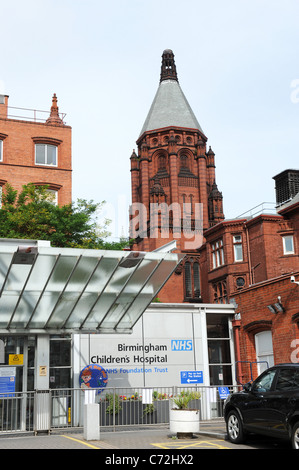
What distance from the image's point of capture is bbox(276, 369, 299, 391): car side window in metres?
11.3

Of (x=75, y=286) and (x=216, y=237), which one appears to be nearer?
(x=75, y=286)

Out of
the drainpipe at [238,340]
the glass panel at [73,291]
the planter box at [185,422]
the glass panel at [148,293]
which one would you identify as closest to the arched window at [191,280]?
the drainpipe at [238,340]

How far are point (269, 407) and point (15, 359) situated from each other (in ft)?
33.2

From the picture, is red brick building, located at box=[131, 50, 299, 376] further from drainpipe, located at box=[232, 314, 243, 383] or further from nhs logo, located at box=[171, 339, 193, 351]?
nhs logo, located at box=[171, 339, 193, 351]

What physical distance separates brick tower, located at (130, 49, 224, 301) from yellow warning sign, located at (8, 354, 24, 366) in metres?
47.1

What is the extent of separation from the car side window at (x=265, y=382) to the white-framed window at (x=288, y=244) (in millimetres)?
29626

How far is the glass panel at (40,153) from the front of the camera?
3912cm

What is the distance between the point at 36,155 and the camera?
3916 centimetres

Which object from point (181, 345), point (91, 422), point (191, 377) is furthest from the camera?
point (181, 345)

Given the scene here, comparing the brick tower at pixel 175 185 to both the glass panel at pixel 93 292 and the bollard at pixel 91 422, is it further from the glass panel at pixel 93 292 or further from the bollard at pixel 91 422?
the bollard at pixel 91 422

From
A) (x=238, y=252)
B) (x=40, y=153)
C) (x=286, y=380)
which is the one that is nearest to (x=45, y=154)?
(x=40, y=153)

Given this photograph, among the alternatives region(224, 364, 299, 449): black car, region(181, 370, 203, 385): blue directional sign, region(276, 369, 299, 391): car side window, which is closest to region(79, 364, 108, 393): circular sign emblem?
region(181, 370, 203, 385): blue directional sign

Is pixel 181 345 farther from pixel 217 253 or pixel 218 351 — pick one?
pixel 217 253

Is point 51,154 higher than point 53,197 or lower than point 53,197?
higher
